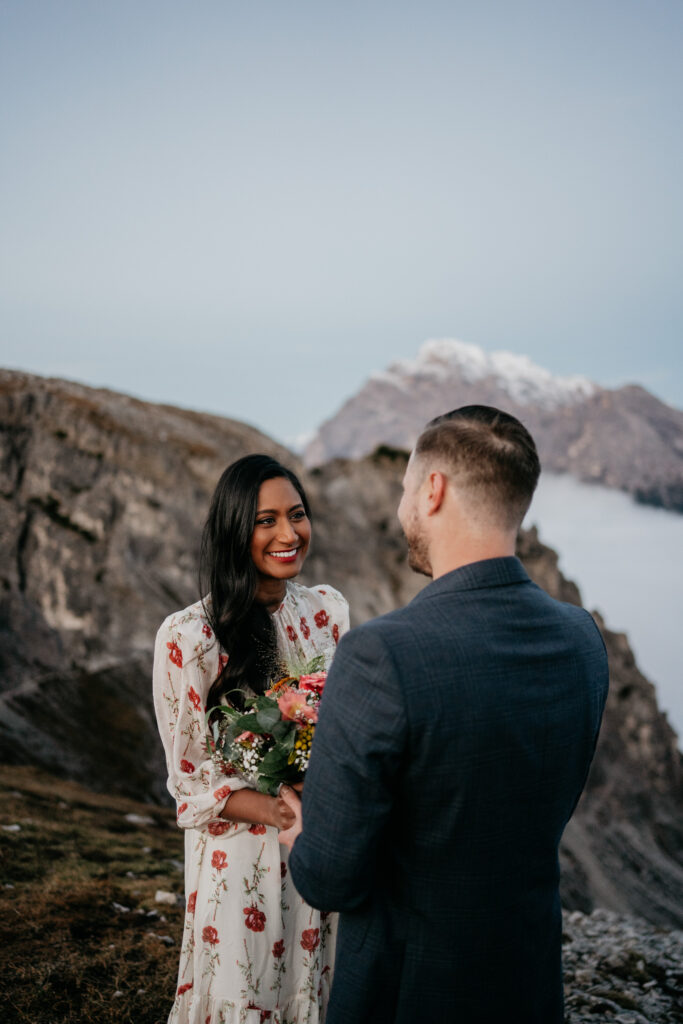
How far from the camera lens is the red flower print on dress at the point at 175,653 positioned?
4129 millimetres

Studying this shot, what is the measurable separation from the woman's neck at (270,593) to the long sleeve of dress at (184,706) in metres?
0.65

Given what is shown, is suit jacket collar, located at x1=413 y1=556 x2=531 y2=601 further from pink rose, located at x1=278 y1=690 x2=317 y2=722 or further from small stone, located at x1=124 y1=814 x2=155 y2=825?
small stone, located at x1=124 y1=814 x2=155 y2=825

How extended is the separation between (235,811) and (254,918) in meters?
0.73

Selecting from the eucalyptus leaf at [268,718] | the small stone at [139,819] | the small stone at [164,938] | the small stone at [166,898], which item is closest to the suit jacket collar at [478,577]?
the eucalyptus leaf at [268,718]

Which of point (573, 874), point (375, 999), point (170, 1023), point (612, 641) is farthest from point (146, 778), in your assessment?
point (612, 641)

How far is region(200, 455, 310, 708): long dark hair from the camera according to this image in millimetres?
4359

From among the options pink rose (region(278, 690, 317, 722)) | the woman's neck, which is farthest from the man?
the woman's neck

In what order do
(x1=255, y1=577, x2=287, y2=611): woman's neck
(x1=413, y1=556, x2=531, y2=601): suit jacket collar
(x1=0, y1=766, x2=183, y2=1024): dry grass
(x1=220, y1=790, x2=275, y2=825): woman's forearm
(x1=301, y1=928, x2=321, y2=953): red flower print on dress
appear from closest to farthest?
(x1=413, y1=556, x2=531, y2=601): suit jacket collar → (x1=220, y1=790, x2=275, y2=825): woman's forearm → (x1=301, y1=928, x2=321, y2=953): red flower print on dress → (x1=255, y1=577, x2=287, y2=611): woman's neck → (x1=0, y1=766, x2=183, y2=1024): dry grass

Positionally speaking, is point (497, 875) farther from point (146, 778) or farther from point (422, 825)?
point (146, 778)

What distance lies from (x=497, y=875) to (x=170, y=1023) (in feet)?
9.76

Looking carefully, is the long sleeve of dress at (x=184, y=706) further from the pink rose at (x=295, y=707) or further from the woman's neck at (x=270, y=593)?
the pink rose at (x=295, y=707)

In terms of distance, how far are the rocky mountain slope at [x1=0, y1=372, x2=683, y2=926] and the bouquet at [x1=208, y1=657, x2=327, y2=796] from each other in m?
19.8

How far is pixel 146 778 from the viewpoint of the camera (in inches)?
1041

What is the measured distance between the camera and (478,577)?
2.56 metres
